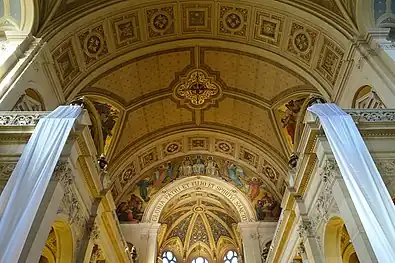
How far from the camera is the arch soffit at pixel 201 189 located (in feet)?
52.0

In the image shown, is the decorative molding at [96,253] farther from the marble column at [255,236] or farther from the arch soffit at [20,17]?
the marble column at [255,236]

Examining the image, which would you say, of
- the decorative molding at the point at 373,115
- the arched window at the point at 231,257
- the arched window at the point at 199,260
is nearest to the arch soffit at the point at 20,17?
the decorative molding at the point at 373,115

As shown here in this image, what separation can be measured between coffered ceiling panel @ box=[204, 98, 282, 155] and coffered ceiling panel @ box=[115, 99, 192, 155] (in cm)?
113

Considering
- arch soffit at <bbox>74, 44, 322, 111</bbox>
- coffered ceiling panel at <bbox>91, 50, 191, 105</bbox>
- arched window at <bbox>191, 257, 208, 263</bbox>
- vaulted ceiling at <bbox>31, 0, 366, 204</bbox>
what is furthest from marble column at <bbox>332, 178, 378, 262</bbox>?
arched window at <bbox>191, 257, 208, 263</bbox>

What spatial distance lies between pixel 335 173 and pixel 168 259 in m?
13.3

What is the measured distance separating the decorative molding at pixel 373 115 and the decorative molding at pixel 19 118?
→ 20.4ft

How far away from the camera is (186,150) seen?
17.0m

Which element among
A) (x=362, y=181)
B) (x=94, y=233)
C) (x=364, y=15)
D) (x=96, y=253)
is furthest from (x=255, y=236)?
(x=362, y=181)

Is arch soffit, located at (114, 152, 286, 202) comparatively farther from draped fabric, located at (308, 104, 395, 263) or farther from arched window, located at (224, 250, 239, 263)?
draped fabric, located at (308, 104, 395, 263)

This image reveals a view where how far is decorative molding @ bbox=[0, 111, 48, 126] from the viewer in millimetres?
7652

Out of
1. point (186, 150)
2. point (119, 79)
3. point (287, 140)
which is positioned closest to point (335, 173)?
point (287, 140)

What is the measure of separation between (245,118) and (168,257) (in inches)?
318

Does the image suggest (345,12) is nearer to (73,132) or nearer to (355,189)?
(355,189)

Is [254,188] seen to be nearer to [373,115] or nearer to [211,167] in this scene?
[211,167]
